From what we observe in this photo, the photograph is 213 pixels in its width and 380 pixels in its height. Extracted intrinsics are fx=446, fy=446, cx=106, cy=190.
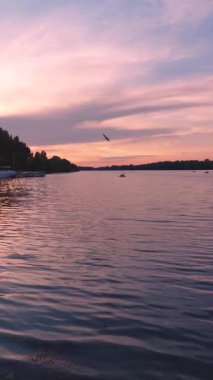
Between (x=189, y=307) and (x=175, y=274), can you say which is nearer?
(x=189, y=307)

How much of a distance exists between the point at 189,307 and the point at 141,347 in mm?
3359

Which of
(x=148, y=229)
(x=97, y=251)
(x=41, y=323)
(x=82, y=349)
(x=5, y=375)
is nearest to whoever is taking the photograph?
(x=5, y=375)

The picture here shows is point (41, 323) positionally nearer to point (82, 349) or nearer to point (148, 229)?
point (82, 349)

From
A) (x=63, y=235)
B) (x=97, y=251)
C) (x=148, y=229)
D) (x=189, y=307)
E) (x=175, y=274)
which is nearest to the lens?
(x=189, y=307)

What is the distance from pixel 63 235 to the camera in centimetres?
2884

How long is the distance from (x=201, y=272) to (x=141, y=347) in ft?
26.8

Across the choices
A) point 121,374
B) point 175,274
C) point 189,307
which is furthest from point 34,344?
point 175,274

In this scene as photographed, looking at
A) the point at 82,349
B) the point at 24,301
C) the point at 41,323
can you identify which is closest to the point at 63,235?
the point at 24,301

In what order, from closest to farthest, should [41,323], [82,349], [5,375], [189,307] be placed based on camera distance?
[5,375] < [82,349] < [41,323] < [189,307]

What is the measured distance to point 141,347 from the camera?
33.3ft

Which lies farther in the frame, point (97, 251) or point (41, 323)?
point (97, 251)

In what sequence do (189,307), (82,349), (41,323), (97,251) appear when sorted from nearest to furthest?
(82,349)
(41,323)
(189,307)
(97,251)

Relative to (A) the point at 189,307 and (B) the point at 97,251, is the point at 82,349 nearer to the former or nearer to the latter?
(A) the point at 189,307

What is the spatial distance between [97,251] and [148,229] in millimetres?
9629
